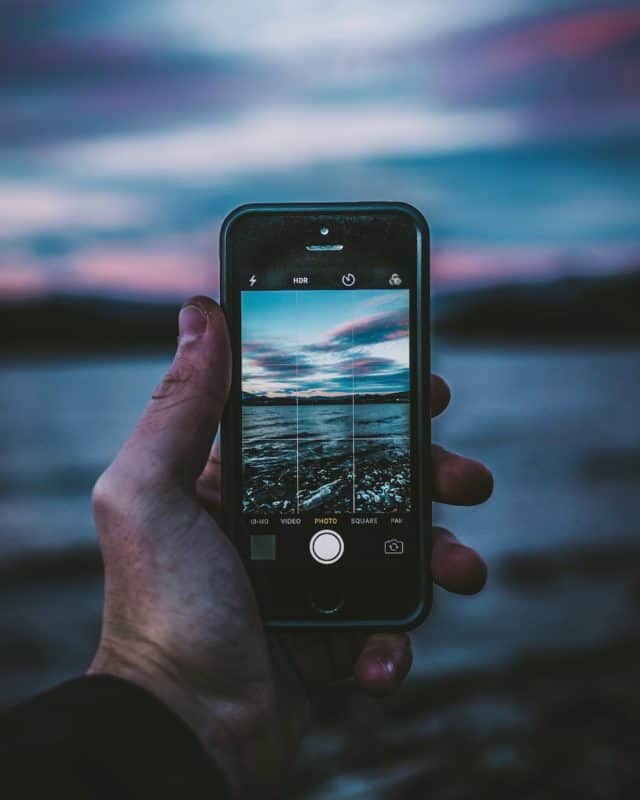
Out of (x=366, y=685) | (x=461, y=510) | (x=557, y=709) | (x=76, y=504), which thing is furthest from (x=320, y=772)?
(x=76, y=504)

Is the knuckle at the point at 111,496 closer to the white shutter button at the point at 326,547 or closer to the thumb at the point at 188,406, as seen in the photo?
the thumb at the point at 188,406

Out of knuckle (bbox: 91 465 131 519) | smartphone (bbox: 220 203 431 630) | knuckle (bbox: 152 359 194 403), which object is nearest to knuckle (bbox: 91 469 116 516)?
knuckle (bbox: 91 465 131 519)

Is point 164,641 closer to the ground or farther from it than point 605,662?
farther from it

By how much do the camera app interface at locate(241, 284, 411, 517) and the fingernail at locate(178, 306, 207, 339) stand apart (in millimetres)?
153

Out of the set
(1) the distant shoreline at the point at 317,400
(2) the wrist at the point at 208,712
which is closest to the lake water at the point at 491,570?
(1) the distant shoreline at the point at 317,400

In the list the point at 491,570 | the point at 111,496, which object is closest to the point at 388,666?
the point at 111,496

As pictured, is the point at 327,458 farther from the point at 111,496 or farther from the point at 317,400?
the point at 111,496

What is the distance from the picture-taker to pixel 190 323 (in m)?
2.19

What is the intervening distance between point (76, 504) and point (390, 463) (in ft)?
42.1

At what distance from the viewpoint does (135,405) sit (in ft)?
98.0

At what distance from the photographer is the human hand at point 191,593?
199 cm

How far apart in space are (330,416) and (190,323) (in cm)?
44

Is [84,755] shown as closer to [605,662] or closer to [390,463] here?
[390,463]

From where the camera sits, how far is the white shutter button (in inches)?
91.1
